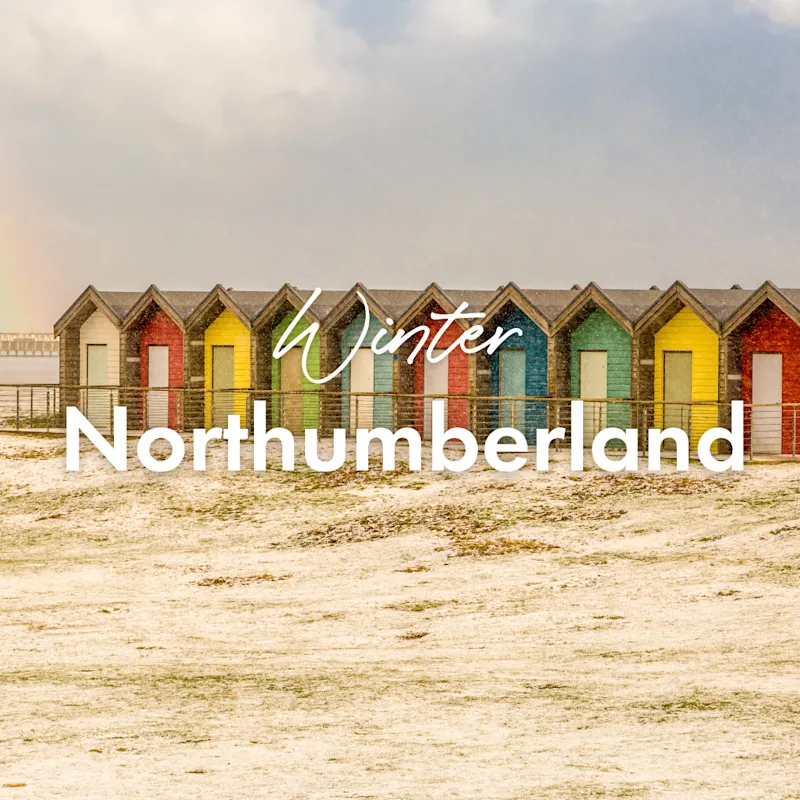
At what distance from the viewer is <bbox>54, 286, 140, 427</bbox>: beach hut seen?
124ft

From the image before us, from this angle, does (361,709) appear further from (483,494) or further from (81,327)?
(81,327)

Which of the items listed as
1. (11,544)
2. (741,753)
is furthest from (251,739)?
(11,544)

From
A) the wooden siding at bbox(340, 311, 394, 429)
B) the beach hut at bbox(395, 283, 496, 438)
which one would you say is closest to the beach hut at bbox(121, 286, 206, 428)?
the wooden siding at bbox(340, 311, 394, 429)

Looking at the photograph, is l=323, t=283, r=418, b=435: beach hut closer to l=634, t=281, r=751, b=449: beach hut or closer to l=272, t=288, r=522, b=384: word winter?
l=272, t=288, r=522, b=384: word winter

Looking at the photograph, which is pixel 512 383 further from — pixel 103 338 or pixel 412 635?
pixel 412 635

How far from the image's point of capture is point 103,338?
38.0 metres

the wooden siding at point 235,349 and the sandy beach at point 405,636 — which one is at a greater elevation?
Answer: the wooden siding at point 235,349

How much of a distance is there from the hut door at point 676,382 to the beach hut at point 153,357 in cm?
1388

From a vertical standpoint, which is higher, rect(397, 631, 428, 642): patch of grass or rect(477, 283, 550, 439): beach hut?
rect(477, 283, 550, 439): beach hut

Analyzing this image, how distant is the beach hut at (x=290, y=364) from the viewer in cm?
3544

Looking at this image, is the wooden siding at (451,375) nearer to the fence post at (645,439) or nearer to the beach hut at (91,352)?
the fence post at (645,439)

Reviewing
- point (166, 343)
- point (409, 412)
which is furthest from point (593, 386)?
point (166, 343)

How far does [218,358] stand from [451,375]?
7.04 m

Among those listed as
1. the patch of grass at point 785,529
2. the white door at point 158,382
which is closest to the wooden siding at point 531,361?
the white door at point 158,382
